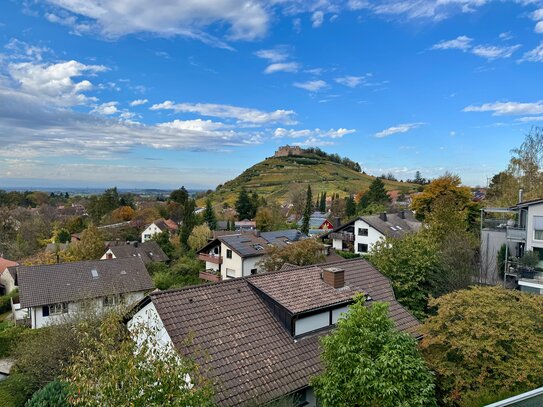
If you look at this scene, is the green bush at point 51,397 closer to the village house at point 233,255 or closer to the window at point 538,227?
the village house at point 233,255

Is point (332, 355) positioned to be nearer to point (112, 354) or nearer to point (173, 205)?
point (112, 354)

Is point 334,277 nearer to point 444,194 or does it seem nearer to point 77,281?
point 77,281

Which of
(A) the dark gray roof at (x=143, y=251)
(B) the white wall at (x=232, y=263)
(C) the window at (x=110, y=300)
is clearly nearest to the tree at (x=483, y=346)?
(C) the window at (x=110, y=300)

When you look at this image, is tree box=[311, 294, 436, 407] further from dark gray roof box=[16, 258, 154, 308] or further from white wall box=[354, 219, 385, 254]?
white wall box=[354, 219, 385, 254]

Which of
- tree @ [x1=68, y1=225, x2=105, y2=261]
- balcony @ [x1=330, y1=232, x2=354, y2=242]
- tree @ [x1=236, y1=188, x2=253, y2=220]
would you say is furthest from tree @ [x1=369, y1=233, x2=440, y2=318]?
tree @ [x1=236, y1=188, x2=253, y2=220]

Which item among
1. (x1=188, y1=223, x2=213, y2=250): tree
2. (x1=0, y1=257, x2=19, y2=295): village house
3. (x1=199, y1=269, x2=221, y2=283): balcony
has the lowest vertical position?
(x1=0, y1=257, x2=19, y2=295): village house

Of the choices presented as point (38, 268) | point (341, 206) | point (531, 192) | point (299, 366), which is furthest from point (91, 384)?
point (341, 206)
